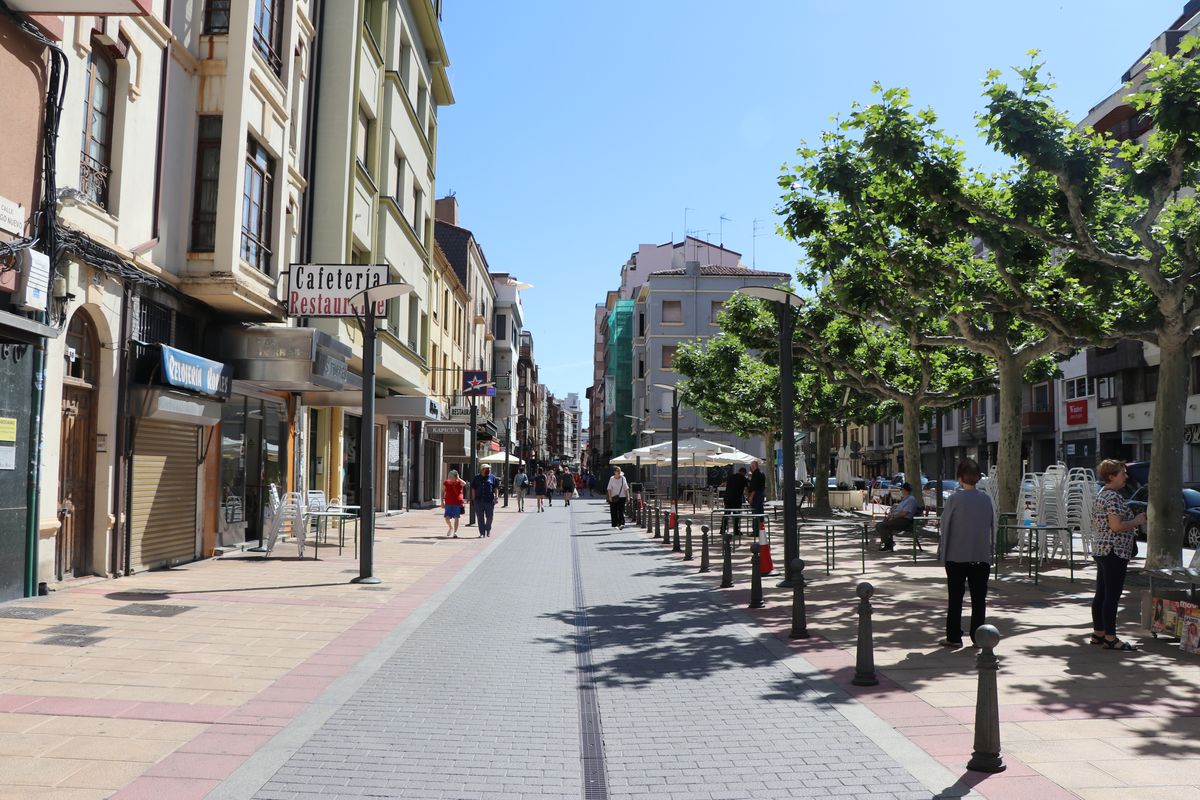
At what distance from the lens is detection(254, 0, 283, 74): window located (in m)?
15.3

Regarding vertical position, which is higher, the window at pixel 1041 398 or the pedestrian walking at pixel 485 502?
the window at pixel 1041 398

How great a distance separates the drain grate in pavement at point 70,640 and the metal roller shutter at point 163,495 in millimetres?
4678

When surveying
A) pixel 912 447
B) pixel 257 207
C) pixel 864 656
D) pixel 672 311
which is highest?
pixel 672 311

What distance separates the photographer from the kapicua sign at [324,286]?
16.2 meters

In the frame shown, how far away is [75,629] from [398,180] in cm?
1997

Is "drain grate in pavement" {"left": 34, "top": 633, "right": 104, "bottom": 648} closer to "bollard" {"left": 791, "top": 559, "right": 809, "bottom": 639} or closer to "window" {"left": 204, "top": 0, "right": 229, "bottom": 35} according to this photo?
"bollard" {"left": 791, "top": 559, "right": 809, "bottom": 639}

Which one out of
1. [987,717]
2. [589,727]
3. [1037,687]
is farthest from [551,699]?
[1037,687]

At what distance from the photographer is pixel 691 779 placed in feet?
16.5

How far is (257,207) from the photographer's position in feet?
52.2

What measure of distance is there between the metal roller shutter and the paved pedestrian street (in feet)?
3.81

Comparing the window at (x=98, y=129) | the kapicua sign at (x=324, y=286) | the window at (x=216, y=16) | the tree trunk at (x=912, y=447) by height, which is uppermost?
the window at (x=216, y=16)

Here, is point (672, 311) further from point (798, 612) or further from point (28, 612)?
point (28, 612)

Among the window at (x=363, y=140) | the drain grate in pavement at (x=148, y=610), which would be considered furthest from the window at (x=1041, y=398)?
the drain grate in pavement at (x=148, y=610)

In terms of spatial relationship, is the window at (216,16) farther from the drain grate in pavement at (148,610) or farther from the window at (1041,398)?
the window at (1041,398)
